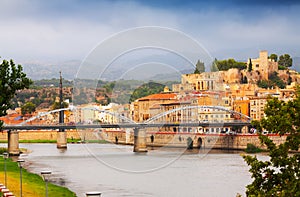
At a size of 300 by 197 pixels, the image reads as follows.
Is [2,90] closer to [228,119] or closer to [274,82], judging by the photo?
[228,119]

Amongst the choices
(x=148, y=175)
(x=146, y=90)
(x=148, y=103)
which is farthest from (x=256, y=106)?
(x=148, y=175)

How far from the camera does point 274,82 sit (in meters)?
126

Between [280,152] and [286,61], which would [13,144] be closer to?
[280,152]

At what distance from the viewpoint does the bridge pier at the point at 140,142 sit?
5600cm

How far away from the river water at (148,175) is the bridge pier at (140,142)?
8.38 metres

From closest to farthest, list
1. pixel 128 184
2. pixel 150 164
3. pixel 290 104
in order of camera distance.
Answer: pixel 290 104 → pixel 128 184 → pixel 150 164

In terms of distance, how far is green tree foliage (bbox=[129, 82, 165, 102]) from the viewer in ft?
202

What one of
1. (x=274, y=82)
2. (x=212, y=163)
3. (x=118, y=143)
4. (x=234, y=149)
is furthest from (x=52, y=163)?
(x=274, y=82)

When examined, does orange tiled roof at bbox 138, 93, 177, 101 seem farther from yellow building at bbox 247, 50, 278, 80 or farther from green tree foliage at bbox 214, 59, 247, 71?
green tree foliage at bbox 214, 59, 247, 71

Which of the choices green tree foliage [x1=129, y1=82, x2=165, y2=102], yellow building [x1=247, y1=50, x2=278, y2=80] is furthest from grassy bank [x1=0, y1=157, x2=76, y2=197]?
yellow building [x1=247, y1=50, x2=278, y2=80]

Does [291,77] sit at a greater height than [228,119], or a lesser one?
greater

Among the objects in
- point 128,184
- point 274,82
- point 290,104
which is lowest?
point 128,184

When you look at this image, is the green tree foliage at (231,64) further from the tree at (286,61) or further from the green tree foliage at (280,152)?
the green tree foliage at (280,152)

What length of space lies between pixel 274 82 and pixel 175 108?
2355 inches
